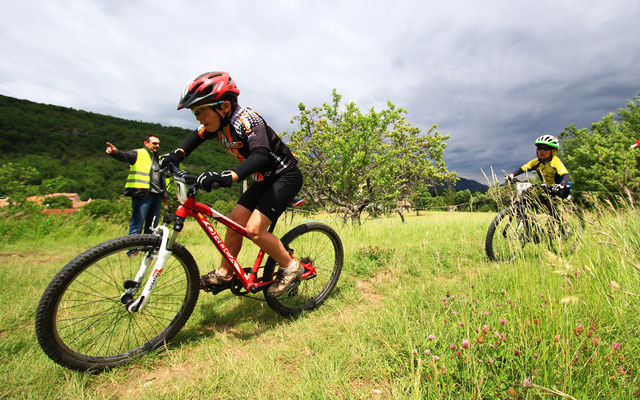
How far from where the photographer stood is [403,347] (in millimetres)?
2037

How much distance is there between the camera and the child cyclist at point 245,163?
8.34 feet

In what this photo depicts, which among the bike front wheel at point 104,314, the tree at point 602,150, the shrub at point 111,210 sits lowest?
the shrub at point 111,210

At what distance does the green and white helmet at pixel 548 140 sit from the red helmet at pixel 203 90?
19.3 ft

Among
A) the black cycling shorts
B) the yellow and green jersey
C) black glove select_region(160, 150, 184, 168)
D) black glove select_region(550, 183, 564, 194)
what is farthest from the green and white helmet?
black glove select_region(160, 150, 184, 168)

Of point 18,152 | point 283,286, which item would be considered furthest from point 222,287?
point 18,152

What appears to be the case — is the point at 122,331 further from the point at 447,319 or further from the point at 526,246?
the point at 526,246

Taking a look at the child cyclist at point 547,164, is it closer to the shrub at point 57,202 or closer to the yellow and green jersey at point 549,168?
the yellow and green jersey at point 549,168

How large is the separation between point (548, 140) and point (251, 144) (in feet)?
19.0

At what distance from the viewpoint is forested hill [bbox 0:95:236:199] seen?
39.2 metres

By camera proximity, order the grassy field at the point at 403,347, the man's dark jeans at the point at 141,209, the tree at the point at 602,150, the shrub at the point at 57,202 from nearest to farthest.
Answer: the grassy field at the point at 403,347 → the man's dark jeans at the point at 141,209 → the shrub at the point at 57,202 → the tree at the point at 602,150

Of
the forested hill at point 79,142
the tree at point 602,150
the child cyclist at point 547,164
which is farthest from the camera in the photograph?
the forested hill at point 79,142

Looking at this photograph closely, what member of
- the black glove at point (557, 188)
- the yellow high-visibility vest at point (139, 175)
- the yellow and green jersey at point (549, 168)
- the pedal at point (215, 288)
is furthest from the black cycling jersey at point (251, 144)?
the yellow and green jersey at point (549, 168)

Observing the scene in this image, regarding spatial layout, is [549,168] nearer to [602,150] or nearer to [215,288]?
[215,288]

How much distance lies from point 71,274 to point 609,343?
13.3 feet
